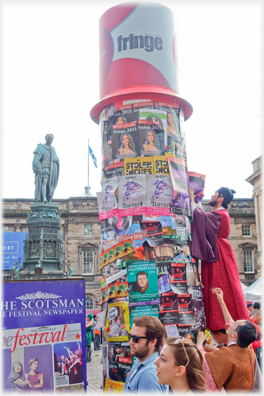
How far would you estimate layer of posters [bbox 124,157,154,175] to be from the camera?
4.76m

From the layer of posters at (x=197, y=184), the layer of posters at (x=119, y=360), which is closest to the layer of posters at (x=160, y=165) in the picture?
the layer of posters at (x=197, y=184)

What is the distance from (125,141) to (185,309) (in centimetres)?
200

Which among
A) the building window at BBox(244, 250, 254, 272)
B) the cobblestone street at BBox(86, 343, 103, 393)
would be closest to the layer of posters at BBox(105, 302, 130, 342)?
the cobblestone street at BBox(86, 343, 103, 393)

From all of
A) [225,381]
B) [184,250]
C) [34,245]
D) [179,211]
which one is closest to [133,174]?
[179,211]

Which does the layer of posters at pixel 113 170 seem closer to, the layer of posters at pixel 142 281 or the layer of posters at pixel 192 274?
the layer of posters at pixel 142 281

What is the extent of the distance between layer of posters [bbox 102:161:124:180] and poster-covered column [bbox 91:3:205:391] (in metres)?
0.01

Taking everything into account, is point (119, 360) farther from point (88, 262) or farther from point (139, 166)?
point (88, 262)

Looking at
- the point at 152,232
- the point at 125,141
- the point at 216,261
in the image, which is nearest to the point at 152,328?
the point at 152,232

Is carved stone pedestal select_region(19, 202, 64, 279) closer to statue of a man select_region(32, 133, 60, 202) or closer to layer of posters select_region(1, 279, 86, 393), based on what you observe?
statue of a man select_region(32, 133, 60, 202)

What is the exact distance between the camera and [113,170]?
16.1 ft

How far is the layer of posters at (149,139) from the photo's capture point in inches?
188

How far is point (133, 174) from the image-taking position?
477 centimetres

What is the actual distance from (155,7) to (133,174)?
2076 mm

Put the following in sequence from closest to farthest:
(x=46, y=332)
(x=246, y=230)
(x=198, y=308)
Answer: (x=46, y=332)
(x=198, y=308)
(x=246, y=230)
